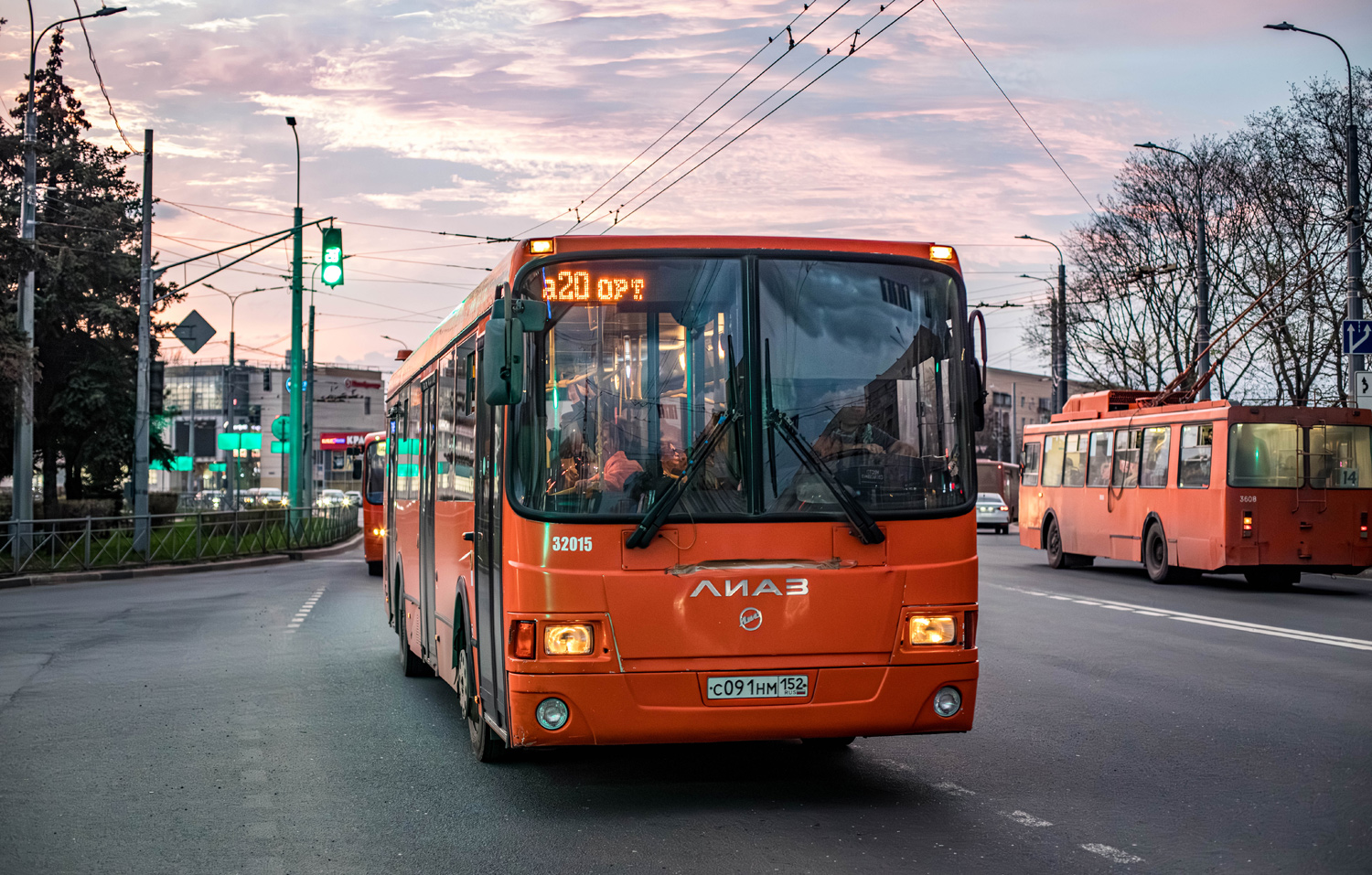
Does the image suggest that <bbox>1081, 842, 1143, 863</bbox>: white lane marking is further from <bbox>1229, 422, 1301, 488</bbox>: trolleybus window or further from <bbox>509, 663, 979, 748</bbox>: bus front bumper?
<bbox>1229, 422, 1301, 488</bbox>: trolleybus window

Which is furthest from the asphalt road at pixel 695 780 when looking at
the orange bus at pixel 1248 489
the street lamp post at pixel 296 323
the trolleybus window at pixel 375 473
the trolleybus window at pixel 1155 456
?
the street lamp post at pixel 296 323

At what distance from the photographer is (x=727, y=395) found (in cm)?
718

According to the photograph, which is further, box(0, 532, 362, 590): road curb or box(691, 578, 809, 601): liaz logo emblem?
box(0, 532, 362, 590): road curb

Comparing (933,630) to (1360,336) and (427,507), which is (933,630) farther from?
(1360,336)

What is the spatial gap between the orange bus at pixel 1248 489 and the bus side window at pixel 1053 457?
9.59 feet

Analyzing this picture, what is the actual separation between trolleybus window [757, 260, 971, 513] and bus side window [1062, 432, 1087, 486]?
66.3 ft

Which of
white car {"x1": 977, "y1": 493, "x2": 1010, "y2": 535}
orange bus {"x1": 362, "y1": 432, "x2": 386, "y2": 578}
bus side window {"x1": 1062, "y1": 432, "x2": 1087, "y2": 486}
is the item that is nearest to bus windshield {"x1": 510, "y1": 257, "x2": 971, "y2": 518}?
bus side window {"x1": 1062, "y1": 432, "x2": 1087, "y2": 486}

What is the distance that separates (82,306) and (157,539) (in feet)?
48.5

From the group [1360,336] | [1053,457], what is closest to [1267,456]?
[1360,336]

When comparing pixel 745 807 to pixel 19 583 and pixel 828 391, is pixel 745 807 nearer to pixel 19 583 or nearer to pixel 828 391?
pixel 828 391

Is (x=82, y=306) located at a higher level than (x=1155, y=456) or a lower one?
higher

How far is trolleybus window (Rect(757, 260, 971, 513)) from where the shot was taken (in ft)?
23.7

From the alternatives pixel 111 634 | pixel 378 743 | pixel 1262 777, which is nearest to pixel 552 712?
pixel 378 743

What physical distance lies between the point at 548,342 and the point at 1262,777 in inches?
165
